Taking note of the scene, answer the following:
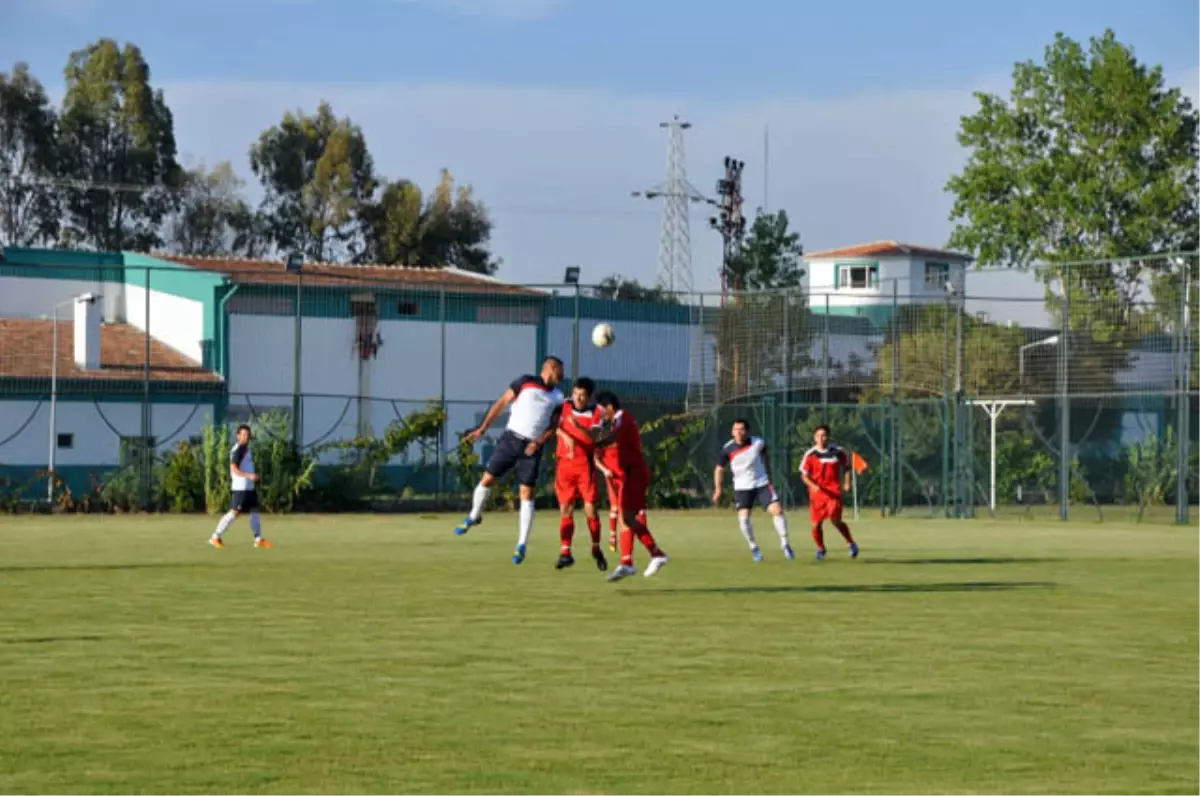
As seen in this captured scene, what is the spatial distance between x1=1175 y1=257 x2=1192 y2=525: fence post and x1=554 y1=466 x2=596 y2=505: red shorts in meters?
19.4

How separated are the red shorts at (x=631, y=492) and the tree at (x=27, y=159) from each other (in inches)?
2682

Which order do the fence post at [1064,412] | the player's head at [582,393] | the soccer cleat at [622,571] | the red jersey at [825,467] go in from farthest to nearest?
the fence post at [1064,412] → the red jersey at [825,467] → the player's head at [582,393] → the soccer cleat at [622,571]

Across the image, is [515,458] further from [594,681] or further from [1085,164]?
[1085,164]

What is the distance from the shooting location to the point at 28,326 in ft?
195

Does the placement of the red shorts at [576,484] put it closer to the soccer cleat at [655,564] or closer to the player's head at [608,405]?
Result: the player's head at [608,405]

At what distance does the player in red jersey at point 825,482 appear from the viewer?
24.1 metres

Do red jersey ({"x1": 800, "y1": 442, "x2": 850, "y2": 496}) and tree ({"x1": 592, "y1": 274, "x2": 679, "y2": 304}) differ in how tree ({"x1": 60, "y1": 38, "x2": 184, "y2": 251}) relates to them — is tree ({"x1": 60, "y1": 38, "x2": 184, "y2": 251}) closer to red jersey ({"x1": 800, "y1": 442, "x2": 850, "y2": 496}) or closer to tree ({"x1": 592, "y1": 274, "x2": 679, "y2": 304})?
tree ({"x1": 592, "y1": 274, "x2": 679, "y2": 304})

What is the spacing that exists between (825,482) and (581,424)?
18.1ft

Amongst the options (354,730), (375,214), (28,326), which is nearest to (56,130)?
(375,214)

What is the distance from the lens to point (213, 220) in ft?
284

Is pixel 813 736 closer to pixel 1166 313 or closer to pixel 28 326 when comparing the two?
pixel 1166 313

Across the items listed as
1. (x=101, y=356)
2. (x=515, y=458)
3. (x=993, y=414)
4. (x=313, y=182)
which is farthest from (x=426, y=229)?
(x=515, y=458)

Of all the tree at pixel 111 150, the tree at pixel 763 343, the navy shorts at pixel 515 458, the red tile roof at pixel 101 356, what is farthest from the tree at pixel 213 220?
the navy shorts at pixel 515 458

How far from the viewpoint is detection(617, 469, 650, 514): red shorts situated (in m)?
19.0
